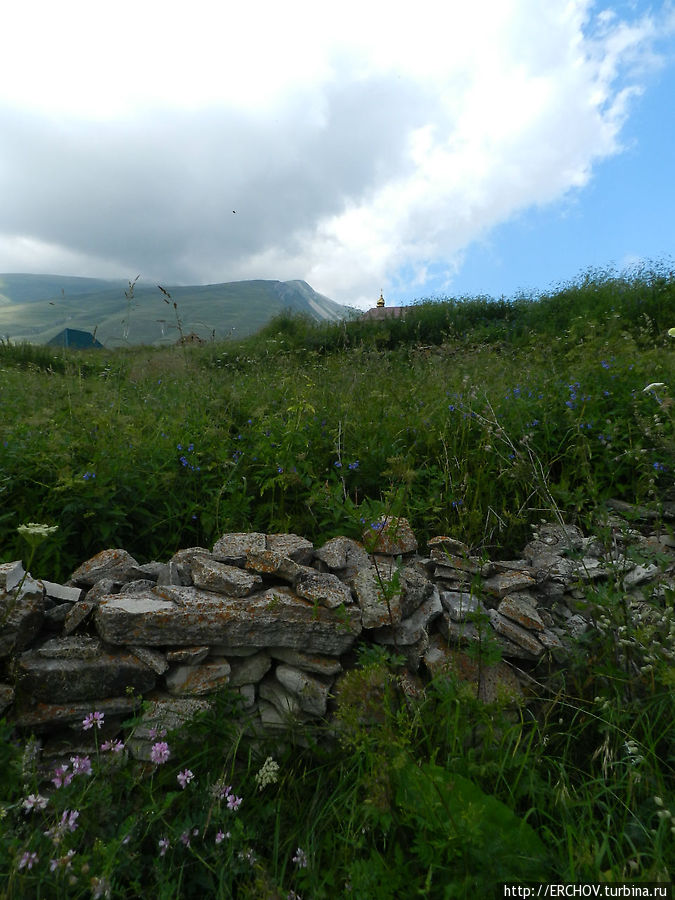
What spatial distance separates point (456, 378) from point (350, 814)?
437 centimetres

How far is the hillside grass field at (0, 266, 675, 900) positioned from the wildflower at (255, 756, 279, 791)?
0.07 meters

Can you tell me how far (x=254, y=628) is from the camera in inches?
86.9

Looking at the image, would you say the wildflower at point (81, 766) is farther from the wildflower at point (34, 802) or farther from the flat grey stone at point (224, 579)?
the flat grey stone at point (224, 579)

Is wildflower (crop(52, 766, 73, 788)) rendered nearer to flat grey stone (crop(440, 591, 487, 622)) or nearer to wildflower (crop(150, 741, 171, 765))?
wildflower (crop(150, 741, 171, 765))

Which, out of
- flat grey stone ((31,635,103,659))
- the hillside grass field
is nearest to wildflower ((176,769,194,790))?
the hillside grass field

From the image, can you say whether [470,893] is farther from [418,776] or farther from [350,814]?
[350,814]

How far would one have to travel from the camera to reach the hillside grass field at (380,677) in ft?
4.86

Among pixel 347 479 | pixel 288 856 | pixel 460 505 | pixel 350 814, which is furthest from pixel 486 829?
pixel 347 479

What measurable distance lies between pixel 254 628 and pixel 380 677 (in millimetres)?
656

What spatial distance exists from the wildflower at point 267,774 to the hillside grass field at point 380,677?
70 mm

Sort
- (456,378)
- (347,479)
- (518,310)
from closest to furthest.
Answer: (347,479), (456,378), (518,310)

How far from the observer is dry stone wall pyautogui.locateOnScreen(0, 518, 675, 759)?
2031mm

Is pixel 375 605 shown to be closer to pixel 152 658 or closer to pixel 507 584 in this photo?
pixel 507 584

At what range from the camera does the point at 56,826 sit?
1528 millimetres
